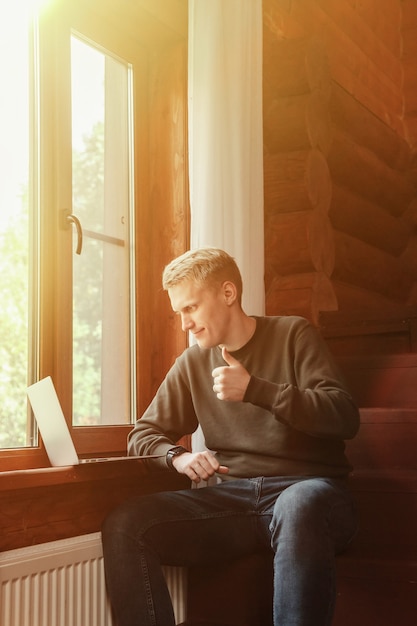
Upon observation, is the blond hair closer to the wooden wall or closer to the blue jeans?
the blue jeans

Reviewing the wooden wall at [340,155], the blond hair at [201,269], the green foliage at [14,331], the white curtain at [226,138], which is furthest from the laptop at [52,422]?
the wooden wall at [340,155]

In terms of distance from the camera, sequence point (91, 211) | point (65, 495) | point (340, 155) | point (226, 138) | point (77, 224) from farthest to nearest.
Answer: point (340, 155) → point (226, 138) → point (91, 211) → point (77, 224) → point (65, 495)

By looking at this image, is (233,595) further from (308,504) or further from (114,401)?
(114,401)

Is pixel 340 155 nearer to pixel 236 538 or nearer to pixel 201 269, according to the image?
pixel 201 269

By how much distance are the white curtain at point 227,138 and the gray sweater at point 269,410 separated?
0.54m

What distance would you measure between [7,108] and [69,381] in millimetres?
855

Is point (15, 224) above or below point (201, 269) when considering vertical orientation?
above

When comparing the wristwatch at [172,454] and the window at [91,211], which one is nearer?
the wristwatch at [172,454]

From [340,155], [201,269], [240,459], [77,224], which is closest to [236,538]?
[240,459]

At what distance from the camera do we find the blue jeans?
1862 mm

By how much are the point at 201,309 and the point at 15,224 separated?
633 mm

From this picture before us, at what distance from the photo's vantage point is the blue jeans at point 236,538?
186 centimetres

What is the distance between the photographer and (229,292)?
2357 mm

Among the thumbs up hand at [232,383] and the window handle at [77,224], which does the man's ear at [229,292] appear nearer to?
the thumbs up hand at [232,383]
